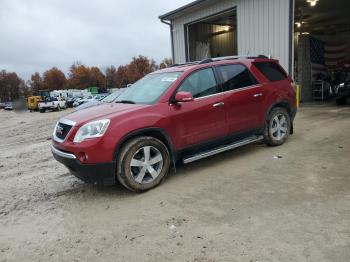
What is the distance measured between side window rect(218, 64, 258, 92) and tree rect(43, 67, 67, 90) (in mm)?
94563

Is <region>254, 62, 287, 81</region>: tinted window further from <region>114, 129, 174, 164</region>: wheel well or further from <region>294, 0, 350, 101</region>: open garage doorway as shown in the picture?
<region>294, 0, 350, 101</region>: open garage doorway

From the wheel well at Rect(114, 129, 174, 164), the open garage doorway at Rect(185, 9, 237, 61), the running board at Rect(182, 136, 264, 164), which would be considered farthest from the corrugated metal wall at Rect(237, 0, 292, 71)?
the wheel well at Rect(114, 129, 174, 164)

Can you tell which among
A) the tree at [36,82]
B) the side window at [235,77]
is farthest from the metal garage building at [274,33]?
the tree at [36,82]

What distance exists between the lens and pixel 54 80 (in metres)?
93.0

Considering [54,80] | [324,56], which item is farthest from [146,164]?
[54,80]

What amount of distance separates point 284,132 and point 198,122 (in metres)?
2.48

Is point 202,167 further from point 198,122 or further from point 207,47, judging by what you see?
point 207,47

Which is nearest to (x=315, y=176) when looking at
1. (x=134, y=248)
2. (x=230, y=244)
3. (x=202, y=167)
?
(x=202, y=167)

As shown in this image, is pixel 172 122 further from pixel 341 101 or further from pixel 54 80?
pixel 54 80

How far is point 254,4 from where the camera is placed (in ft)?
37.2

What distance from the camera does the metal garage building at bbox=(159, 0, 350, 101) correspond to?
10.9 metres

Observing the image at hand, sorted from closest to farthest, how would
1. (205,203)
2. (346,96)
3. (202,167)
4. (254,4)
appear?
1. (205,203)
2. (202,167)
3. (254,4)
4. (346,96)

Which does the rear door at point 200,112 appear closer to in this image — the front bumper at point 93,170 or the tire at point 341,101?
the front bumper at point 93,170

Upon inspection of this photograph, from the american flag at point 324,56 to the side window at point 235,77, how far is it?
1185 centimetres
